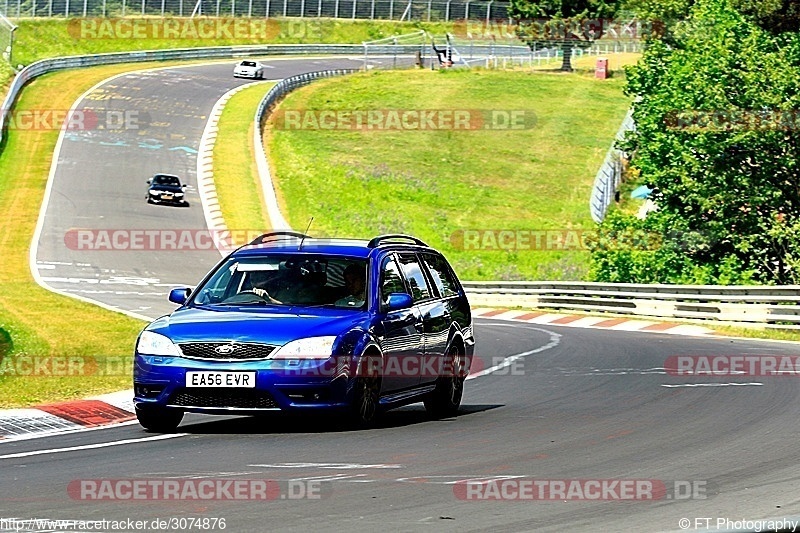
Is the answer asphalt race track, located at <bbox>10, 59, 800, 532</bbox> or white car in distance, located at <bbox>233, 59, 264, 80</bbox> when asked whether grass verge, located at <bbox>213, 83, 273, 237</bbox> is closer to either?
white car in distance, located at <bbox>233, 59, 264, 80</bbox>

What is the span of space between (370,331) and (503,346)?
12.2 meters

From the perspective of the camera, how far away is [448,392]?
13.8m

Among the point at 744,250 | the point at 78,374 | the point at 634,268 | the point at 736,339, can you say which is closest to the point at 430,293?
the point at 78,374

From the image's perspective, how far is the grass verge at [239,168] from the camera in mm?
51125

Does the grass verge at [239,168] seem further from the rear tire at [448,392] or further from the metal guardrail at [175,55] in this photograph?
the rear tire at [448,392]

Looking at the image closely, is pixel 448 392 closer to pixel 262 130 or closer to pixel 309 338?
pixel 309 338

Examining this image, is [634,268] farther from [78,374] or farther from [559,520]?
[559,520]

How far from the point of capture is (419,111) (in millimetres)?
72062

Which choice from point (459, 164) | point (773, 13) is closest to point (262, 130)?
point (459, 164)

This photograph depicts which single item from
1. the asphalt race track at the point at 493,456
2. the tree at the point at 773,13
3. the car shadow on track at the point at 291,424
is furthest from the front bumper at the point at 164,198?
the car shadow on track at the point at 291,424

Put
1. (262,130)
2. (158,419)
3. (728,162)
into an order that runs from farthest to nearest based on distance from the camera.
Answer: (262,130), (728,162), (158,419)

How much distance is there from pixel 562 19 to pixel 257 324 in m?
80.9

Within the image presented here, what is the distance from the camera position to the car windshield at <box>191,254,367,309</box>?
1255 centimetres

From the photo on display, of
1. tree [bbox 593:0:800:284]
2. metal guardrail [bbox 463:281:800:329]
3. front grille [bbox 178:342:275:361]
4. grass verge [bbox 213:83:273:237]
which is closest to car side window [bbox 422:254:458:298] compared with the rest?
front grille [bbox 178:342:275:361]
